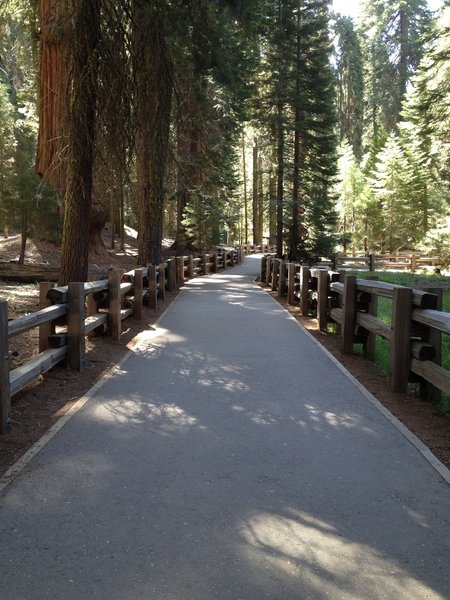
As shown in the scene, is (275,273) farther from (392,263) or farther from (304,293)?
(392,263)

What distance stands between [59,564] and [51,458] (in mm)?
1469

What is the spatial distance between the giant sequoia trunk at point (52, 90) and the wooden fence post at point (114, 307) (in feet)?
6.52

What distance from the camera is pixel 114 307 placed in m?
8.98

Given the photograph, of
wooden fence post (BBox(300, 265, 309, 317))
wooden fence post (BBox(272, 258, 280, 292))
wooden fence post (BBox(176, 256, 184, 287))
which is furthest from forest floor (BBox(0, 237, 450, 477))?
wooden fence post (BBox(176, 256, 184, 287))

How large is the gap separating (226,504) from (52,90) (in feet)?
25.8

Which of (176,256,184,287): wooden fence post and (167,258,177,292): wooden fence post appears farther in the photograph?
(176,256,184,287): wooden fence post

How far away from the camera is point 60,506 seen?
338cm

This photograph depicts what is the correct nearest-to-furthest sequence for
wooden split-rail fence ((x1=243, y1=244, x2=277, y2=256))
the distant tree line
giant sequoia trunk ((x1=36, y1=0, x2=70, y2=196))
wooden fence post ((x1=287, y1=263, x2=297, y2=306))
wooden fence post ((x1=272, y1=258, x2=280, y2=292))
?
the distant tree line
giant sequoia trunk ((x1=36, y1=0, x2=70, y2=196))
wooden fence post ((x1=287, y1=263, x2=297, y2=306))
wooden fence post ((x1=272, y1=258, x2=280, y2=292))
wooden split-rail fence ((x1=243, y1=244, x2=277, y2=256))

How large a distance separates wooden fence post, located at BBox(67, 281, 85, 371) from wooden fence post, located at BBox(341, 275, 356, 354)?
3806mm

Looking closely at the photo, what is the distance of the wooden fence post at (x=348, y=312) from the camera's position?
816 centimetres

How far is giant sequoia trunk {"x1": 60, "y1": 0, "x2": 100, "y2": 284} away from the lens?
785 centimetres

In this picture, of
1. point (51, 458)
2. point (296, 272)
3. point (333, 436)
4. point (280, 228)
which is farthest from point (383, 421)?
point (280, 228)

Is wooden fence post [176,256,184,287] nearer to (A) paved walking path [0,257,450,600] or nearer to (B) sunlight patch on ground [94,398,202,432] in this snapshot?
(A) paved walking path [0,257,450,600]

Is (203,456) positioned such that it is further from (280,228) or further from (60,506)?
(280,228)
